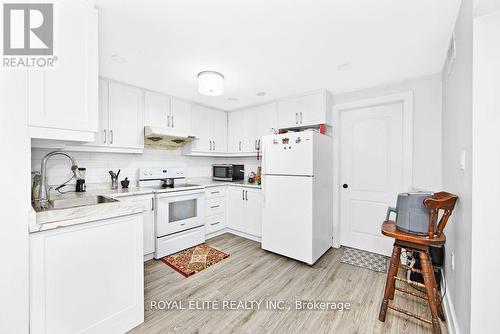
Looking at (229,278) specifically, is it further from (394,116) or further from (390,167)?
(394,116)

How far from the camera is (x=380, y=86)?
Answer: 9.23 ft

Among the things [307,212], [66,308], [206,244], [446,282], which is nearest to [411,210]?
[446,282]

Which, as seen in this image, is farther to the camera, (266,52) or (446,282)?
(266,52)

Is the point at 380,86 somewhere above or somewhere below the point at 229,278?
above

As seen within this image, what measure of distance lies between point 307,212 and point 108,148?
8.76ft

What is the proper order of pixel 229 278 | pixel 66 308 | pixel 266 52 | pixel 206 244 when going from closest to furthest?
pixel 66 308
pixel 266 52
pixel 229 278
pixel 206 244

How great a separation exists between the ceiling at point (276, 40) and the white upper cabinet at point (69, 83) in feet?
0.65

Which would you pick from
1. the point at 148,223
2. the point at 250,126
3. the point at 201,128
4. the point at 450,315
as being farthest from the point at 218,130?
the point at 450,315

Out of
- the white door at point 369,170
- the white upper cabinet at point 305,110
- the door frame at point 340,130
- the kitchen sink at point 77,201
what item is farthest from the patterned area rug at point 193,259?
the white upper cabinet at point 305,110

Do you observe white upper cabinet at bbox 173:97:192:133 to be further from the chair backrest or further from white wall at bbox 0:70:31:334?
the chair backrest

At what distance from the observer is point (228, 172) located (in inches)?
152

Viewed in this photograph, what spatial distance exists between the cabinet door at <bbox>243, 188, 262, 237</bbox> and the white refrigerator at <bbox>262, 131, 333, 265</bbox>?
35cm
